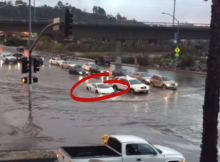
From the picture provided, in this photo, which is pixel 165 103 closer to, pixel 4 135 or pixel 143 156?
pixel 4 135

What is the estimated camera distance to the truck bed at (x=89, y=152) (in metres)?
11.7

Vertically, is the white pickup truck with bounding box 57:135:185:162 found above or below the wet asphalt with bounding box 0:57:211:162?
above

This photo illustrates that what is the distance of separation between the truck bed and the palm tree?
2934 mm

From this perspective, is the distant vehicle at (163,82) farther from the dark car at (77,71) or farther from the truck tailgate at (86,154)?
the truck tailgate at (86,154)

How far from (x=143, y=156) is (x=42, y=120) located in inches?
493

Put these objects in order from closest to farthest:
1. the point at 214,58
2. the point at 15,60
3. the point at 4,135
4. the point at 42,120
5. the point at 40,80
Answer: the point at 214,58 < the point at 4,135 < the point at 42,120 < the point at 40,80 < the point at 15,60

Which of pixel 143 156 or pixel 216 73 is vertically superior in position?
pixel 216 73

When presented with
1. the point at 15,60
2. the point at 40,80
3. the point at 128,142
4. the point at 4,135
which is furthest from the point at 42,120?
the point at 15,60

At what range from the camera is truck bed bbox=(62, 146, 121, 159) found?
461 inches

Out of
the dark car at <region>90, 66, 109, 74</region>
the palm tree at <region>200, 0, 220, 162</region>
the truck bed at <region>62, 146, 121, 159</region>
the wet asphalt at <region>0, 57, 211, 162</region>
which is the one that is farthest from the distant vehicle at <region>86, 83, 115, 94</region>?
the palm tree at <region>200, 0, 220, 162</region>

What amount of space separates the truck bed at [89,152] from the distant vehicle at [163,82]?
99.2 feet

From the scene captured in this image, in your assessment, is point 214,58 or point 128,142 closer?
point 214,58

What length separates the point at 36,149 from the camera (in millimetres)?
16516

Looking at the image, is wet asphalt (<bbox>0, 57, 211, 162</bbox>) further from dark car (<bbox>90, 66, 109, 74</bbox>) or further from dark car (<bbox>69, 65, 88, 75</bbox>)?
dark car (<bbox>90, 66, 109, 74</bbox>)
